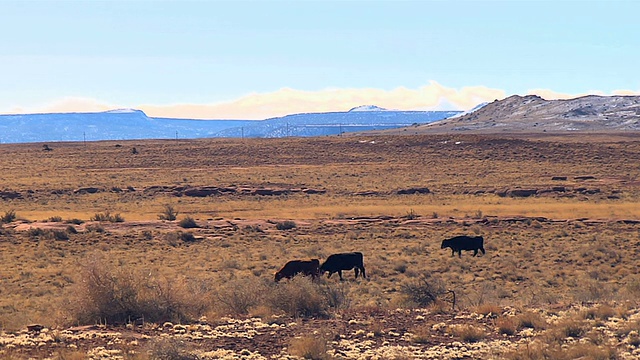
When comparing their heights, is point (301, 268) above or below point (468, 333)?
below

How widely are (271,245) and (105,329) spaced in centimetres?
1653

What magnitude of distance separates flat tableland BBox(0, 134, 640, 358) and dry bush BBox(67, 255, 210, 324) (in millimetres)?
75

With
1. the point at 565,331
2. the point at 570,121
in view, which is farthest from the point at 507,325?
the point at 570,121

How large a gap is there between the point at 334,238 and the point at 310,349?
20788mm

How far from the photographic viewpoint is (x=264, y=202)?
165 feet

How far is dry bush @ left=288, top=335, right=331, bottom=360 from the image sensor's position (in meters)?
11.7

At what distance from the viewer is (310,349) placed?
1173 centimetres

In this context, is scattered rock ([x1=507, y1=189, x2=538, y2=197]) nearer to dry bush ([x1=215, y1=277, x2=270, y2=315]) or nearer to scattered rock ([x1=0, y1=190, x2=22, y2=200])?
scattered rock ([x1=0, y1=190, x2=22, y2=200])

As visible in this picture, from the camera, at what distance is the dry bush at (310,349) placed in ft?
38.3

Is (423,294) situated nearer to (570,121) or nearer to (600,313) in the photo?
(600,313)

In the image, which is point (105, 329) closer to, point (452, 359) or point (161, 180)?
point (452, 359)

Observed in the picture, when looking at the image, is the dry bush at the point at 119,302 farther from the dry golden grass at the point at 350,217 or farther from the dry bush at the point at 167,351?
the dry bush at the point at 167,351

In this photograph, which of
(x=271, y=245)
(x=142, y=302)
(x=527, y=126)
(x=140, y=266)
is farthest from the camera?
(x=527, y=126)

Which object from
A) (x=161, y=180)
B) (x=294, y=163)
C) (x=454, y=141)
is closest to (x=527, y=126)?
(x=454, y=141)
